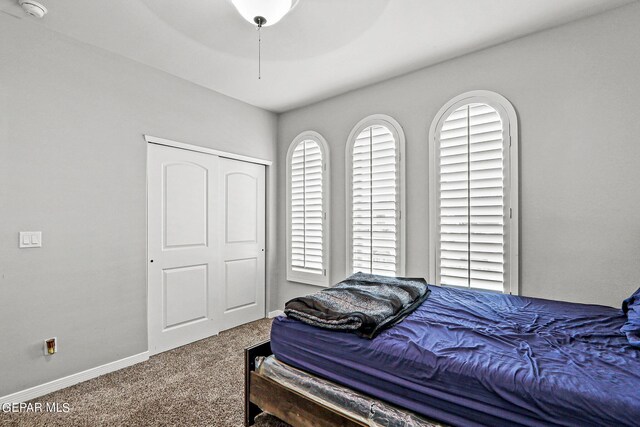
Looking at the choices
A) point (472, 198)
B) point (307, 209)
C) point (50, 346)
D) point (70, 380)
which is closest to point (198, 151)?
point (307, 209)

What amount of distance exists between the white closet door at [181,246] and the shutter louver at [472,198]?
7.91 feet

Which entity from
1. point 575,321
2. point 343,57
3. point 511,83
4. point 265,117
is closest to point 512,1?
point 511,83

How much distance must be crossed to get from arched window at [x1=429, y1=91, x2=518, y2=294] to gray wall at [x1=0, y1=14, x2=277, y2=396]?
8.52ft

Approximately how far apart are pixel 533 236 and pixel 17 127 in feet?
12.9

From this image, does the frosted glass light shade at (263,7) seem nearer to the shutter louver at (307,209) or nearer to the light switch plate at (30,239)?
the shutter louver at (307,209)

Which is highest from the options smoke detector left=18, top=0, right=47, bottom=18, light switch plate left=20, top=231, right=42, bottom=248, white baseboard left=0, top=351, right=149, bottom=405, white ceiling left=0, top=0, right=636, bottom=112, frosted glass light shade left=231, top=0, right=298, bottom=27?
white ceiling left=0, top=0, right=636, bottom=112

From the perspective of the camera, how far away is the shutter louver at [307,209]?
12.4 feet

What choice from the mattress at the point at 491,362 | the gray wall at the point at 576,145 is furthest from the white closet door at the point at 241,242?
the gray wall at the point at 576,145

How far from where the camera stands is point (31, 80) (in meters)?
2.35

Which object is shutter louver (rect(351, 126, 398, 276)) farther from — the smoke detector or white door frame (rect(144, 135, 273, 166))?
the smoke detector

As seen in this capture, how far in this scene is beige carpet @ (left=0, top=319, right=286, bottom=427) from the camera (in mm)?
2035

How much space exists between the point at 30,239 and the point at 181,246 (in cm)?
118

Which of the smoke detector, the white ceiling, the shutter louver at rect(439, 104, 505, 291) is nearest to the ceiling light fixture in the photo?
the white ceiling

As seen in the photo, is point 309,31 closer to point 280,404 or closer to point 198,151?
point 198,151
